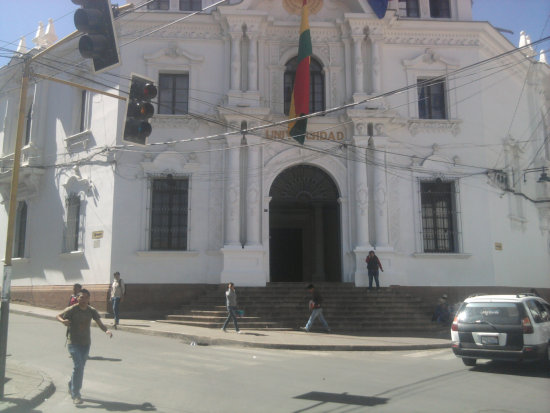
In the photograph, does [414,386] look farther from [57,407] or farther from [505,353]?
[57,407]

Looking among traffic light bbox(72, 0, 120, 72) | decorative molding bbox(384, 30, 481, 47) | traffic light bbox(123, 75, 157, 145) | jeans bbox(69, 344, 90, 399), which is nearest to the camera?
traffic light bbox(72, 0, 120, 72)

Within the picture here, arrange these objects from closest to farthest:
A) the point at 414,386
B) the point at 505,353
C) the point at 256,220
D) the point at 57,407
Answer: the point at 57,407, the point at 414,386, the point at 505,353, the point at 256,220

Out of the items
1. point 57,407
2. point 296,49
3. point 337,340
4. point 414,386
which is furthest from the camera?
point 296,49

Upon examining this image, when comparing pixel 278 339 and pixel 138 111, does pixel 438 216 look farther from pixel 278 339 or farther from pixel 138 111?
pixel 138 111

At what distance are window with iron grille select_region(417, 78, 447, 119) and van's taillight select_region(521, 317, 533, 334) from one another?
1237 cm

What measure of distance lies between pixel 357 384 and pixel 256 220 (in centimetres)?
1097

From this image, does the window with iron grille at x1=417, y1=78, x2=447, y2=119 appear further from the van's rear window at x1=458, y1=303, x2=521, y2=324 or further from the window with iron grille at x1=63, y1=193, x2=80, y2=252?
the window with iron grille at x1=63, y1=193, x2=80, y2=252

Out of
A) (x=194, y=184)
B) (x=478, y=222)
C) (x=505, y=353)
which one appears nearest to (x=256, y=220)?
(x=194, y=184)

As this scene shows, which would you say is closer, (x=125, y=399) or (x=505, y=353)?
(x=125, y=399)

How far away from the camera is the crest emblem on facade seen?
2109 cm

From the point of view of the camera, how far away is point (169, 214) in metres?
19.8

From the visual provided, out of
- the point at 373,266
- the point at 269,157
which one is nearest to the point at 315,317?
the point at 373,266

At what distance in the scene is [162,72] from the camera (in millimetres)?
20703

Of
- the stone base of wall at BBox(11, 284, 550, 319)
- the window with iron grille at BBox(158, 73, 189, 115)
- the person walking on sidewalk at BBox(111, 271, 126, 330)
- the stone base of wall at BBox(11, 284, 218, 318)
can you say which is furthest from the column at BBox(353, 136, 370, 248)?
the person walking on sidewalk at BBox(111, 271, 126, 330)
